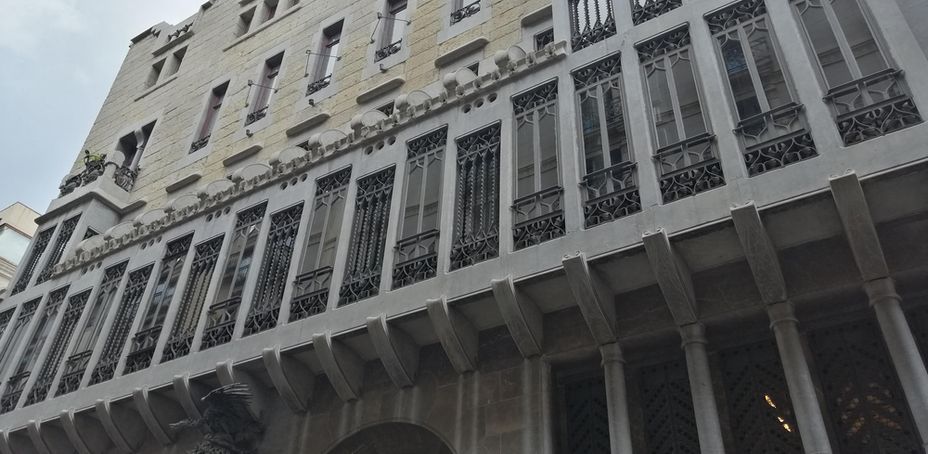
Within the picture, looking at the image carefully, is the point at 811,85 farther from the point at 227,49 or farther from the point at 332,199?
the point at 227,49

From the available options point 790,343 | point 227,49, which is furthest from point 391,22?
point 790,343

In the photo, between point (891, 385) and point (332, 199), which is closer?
point (891, 385)

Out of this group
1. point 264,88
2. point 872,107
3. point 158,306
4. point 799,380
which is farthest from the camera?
point 264,88

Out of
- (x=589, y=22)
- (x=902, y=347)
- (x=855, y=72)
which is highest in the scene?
(x=589, y=22)

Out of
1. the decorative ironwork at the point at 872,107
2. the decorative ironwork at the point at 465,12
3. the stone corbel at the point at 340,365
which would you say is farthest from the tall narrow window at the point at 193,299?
the decorative ironwork at the point at 872,107

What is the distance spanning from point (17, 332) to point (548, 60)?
524 inches

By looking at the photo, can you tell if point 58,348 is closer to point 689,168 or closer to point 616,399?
point 616,399

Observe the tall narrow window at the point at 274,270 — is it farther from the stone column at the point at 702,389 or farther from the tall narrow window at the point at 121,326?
the stone column at the point at 702,389

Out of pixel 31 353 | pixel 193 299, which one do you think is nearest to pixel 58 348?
pixel 31 353

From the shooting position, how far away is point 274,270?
1209cm

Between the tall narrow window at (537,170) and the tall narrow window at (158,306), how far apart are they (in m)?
7.00

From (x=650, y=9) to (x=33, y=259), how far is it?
16384 mm

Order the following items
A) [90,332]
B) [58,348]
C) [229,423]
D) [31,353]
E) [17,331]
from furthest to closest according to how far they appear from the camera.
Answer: [17,331] → [31,353] → [58,348] → [90,332] → [229,423]

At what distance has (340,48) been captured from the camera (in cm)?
1852
